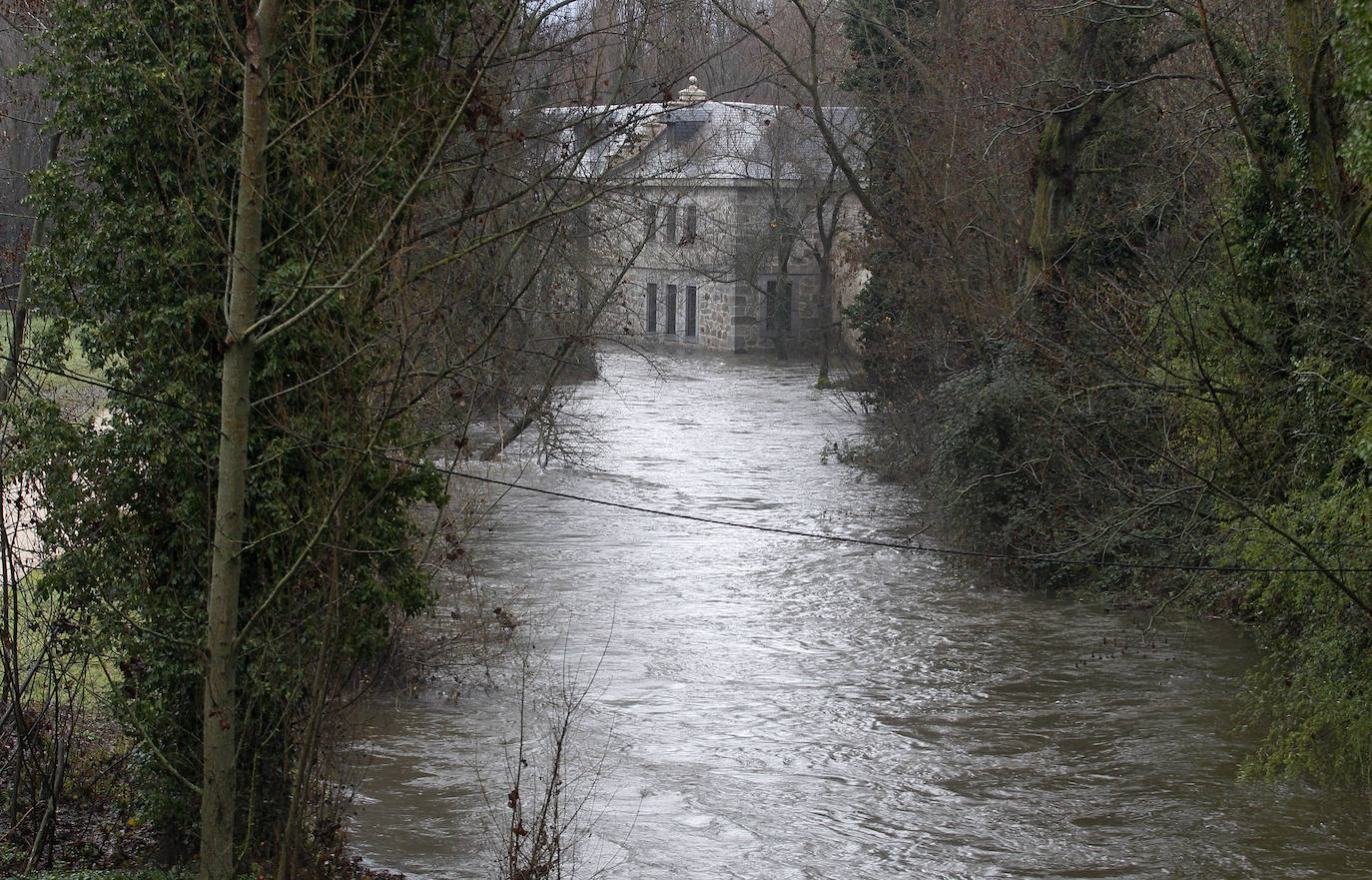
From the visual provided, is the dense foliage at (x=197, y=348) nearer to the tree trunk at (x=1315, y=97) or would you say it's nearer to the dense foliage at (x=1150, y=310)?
the dense foliage at (x=1150, y=310)

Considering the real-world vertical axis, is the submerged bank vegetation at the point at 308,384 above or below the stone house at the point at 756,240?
below

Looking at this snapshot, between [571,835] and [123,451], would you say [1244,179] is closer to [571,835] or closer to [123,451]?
[571,835]

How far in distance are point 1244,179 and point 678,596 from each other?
8370 mm

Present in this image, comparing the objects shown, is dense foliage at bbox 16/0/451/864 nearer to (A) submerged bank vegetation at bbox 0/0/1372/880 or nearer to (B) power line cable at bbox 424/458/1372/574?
(A) submerged bank vegetation at bbox 0/0/1372/880

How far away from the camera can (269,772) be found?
26.9ft

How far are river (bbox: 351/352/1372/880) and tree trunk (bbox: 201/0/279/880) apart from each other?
100 cm

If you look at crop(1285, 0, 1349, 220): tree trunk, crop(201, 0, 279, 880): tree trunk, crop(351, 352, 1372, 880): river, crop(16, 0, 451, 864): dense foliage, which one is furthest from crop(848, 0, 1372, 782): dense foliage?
crop(201, 0, 279, 880): tree trunk

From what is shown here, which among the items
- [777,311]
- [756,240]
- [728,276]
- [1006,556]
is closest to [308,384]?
[1006,556]

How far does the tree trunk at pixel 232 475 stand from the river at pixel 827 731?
3.27ft

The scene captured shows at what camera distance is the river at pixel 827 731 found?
31.2 ft

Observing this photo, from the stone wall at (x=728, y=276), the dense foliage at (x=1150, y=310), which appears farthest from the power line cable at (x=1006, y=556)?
the stone wall at (x=728, y=276)

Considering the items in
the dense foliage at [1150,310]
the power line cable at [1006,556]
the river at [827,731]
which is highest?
the dense foliage at [1150,310]

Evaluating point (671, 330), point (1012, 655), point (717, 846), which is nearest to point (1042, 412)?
point (1012, 655)

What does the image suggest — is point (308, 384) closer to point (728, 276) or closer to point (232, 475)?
point (232, 475)
